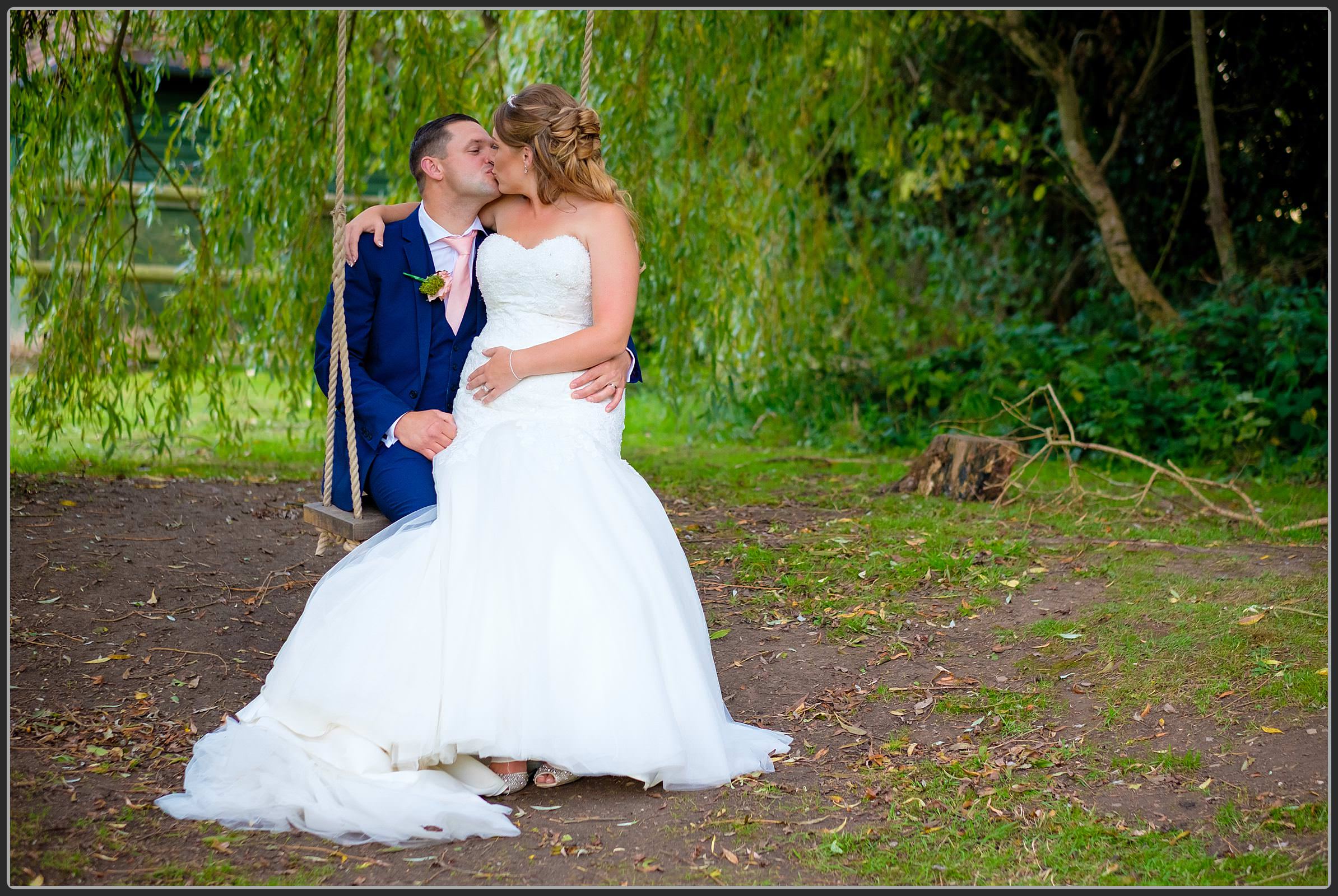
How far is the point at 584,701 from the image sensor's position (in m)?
2.79

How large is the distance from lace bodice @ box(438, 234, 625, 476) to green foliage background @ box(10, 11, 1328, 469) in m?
2.87

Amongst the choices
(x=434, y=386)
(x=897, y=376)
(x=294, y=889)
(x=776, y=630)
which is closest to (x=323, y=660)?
(x=294, y=889)

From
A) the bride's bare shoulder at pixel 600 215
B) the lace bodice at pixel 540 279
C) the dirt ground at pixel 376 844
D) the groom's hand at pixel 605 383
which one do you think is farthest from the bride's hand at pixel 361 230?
the dirt ground at pixel 376 844

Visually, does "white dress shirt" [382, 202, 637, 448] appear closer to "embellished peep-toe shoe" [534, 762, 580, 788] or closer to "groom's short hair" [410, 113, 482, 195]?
"groom's short hair" [410, 113, 482, 195]

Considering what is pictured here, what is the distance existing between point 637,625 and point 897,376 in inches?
232

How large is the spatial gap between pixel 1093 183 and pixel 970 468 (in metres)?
3.35

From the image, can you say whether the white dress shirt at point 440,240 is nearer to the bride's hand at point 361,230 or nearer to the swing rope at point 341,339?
the bride's hand at point 361,230

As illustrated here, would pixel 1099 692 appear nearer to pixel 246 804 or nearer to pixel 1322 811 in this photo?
pixel 1322 811

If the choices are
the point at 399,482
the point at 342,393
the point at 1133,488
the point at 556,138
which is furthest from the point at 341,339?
A: the point at 1133,488

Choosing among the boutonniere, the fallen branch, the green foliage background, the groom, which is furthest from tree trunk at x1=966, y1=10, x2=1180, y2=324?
the boutonniere

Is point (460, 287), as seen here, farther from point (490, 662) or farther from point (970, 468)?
point (970, 468)

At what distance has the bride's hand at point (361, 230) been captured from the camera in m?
3.47

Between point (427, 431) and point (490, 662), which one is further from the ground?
point (427, 431)

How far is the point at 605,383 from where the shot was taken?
3.19 m
